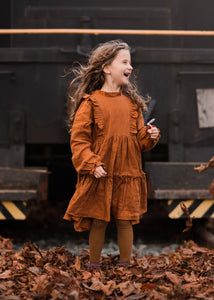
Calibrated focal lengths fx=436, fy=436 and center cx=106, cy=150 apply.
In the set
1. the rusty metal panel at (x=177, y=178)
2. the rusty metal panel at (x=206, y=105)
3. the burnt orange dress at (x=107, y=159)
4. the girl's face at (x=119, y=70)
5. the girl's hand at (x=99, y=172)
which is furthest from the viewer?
the rusty metal panel at (x=206, y=105)

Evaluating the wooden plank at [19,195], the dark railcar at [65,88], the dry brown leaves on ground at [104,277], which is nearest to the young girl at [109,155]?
the dry brown leaves on ground at [104,277]

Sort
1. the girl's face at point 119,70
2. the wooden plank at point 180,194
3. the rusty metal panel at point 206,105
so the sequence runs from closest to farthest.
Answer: the girl's face at point 119,70 < the wooden plank at point 180,194 < the rusty metal panel at point 206,105

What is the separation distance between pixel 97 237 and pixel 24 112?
1843mm

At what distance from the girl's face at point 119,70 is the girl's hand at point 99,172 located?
2.00ft

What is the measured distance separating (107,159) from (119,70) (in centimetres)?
57

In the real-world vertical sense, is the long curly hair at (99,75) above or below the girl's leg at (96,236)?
above

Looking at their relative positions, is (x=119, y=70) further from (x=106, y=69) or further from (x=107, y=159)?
(x=107, y=159)

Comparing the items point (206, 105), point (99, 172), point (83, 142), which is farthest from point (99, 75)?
point (206, 105)

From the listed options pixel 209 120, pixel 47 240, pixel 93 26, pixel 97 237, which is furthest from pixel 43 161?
pixel 97 237

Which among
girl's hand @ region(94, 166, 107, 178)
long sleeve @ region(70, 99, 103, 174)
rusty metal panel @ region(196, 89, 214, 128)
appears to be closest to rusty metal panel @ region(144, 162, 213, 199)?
rusty metal panel @ region(196, 89, 214, 128)

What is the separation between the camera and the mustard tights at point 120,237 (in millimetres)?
2682

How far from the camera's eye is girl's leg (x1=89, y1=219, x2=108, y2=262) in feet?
8.82

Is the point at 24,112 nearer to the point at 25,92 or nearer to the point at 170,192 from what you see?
the point at 25,92

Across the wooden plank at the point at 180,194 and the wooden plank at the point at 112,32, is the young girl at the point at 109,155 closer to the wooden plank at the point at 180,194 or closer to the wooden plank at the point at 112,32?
the wooden plank at the point at 180,194
